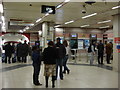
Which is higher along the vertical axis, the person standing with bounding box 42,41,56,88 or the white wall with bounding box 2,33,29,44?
the white wall with bounding box 2,33,29,44

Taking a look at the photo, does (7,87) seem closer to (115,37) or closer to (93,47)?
(115,37)

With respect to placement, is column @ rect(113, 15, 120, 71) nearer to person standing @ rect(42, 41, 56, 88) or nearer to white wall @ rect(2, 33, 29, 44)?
person standing @ rect(42, 41, 56, 88)

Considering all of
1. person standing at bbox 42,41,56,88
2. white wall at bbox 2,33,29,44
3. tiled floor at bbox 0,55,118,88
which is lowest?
tiled floor at bbox 0,55,118,88

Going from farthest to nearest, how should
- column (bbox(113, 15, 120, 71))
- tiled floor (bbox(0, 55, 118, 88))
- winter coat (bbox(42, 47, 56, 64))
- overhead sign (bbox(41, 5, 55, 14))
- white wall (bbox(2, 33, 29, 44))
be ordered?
white wall (bbox(2, 33, 29, 44)) < column (bbox(113, 15, 120, 71)) < overhead sign (bbox(41, 5, 55, 14)) < tiled floor (bbox(0, 55, 118, 88)) < winter coat (bbox(42, 47, 56, 64))

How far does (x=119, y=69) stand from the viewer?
8.72 m

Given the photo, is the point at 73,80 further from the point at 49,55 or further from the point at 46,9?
the point at 46,9

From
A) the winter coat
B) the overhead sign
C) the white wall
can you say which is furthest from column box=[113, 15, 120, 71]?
the white wall

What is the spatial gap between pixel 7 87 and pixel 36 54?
4.51ft

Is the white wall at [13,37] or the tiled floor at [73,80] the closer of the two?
the tiled floor at [73,80]

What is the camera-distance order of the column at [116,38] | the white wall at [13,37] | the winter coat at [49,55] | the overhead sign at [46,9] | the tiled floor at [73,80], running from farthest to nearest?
the white wall at [13,37] < the column at [116,38] < the overhead sign at [46,9] < the tiled floor at [73,80] < the winter coat at [49,55]

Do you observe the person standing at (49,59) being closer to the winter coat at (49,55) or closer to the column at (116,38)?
the winter coat at (49,55)

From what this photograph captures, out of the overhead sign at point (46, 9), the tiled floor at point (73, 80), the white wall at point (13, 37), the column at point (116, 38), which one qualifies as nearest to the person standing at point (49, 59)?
the tiled floor at point (73, 80)

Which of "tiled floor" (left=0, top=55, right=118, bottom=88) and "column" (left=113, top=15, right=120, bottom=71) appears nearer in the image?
"tiled floor" (left=0, top=55, right=118, bottom=88)

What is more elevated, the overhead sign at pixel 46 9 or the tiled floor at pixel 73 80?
the overhead sign at pixel 46 9
